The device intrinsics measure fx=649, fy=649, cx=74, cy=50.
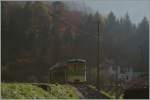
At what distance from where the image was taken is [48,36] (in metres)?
4.91

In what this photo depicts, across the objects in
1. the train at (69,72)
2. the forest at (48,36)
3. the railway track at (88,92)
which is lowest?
the railway track at (88,92)

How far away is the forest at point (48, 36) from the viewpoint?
16.0ft

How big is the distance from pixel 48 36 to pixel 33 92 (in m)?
0.44

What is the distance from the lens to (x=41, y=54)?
4.90m

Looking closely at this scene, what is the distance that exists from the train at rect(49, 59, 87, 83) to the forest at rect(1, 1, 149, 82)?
38 millimetres

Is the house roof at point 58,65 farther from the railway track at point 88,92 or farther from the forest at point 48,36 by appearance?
the railway track at point 88,92

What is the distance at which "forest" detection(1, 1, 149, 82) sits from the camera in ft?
16.0

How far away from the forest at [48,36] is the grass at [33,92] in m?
0.06

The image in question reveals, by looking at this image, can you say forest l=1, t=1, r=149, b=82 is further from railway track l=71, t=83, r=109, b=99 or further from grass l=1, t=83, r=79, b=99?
railway track l=71, t=83, r=109, b=99

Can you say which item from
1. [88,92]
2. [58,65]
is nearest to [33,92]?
[58,65]

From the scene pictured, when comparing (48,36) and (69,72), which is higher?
(48,36)

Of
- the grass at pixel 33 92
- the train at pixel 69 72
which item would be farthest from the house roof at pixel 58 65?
the grass at pixel 33 92

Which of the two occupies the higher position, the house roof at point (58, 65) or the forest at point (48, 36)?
the forest at point (48, 36)

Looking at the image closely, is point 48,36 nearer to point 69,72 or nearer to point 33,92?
point 69,72
